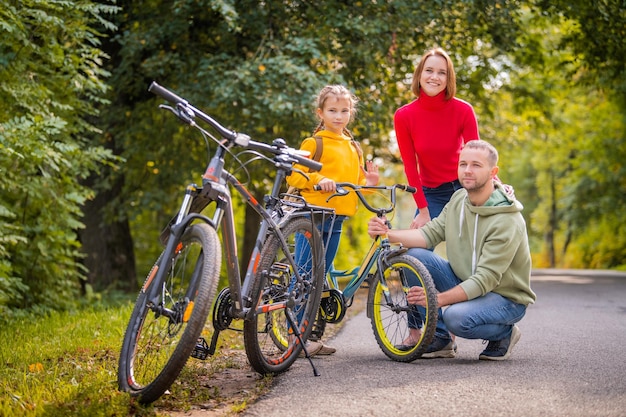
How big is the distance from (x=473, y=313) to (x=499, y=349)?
386 mm

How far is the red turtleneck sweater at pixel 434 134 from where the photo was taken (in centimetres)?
584

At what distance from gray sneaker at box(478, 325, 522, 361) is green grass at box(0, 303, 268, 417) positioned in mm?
1523

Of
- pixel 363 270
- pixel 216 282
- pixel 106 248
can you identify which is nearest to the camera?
pixel 216 282

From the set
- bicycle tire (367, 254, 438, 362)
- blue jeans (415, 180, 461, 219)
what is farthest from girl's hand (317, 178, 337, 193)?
blue jeans (415, 180, 461, 219)

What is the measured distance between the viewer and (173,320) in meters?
3.91

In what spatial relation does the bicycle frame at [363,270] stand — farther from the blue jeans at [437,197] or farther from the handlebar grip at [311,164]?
the handlebar grip at [311,164]

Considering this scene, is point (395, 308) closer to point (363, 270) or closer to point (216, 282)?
point (363, 270)

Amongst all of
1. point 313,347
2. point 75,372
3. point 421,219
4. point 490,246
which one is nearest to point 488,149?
point 490,246

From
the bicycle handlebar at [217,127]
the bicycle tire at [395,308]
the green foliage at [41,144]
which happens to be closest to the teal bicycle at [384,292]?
the bicycle tire at [395,308]

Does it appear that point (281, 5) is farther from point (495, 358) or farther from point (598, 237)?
point (598, 237)

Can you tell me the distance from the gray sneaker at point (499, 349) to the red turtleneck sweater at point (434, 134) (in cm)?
121

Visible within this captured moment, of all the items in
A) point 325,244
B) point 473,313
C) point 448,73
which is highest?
point 448,73

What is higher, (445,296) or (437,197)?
(437,197)

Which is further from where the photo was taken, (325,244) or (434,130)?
(434,130)
